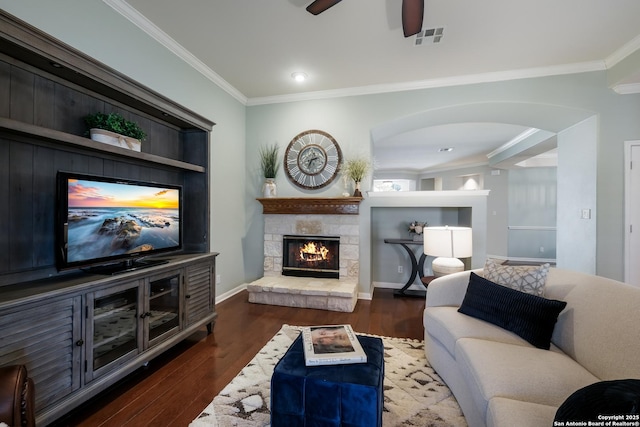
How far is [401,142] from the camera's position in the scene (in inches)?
242

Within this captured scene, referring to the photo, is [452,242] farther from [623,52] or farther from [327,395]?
[623,52]

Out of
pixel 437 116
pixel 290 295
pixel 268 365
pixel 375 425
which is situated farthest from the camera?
pixel 437 116

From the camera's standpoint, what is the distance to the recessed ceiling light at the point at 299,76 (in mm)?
3429

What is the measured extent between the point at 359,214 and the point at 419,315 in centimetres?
148

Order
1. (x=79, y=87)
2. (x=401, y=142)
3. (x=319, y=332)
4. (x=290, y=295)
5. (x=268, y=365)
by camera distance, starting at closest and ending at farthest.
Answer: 1. (x=319, y=332)
2. (x=79, y=87)
3. (x=268, y=365)
4. (x=290, y=295)
5. (x=401, y=142)

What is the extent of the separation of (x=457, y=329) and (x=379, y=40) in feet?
8.91

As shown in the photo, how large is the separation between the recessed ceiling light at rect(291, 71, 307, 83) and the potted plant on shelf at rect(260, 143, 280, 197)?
98 centimetres

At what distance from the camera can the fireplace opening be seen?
3.92m

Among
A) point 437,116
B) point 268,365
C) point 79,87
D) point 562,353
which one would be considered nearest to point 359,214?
point 437,116

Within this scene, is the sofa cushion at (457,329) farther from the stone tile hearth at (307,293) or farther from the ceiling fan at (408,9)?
the ceiling fan at (408,9)

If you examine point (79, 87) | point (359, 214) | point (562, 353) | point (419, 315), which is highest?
point (79, 87)

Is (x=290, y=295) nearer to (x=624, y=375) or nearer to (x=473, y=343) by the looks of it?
(x=473, y=343)

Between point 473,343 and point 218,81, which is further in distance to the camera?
point 218,81

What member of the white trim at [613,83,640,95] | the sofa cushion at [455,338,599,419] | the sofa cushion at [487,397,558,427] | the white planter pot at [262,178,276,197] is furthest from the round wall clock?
the white trim at [613,83,640,95]
